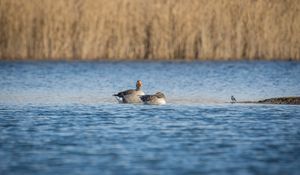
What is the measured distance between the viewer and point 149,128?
13125 mm

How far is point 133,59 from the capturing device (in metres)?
31.0

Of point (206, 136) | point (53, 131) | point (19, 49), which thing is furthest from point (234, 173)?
point (19, 49)

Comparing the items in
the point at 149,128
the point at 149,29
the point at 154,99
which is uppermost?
the point at 149,29

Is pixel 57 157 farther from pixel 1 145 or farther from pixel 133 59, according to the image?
pixel 133 59

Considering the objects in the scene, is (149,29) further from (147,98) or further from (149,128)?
(149,128)

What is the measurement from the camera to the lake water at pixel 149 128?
9734 millimetres

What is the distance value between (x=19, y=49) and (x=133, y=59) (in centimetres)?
409

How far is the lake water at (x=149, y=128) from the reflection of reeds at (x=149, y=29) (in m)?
4.67

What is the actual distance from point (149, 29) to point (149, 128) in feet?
59.0

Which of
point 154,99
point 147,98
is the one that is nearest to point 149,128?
point 154,99

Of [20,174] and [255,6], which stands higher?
[255,6]

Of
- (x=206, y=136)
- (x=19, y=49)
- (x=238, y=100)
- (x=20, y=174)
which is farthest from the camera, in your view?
→ (x=19, y=49)

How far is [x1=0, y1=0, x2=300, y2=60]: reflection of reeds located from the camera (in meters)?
30.4

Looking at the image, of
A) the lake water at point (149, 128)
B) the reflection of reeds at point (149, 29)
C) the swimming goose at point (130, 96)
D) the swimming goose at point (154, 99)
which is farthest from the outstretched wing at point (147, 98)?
the reflection of reeds at point (149, 29)
